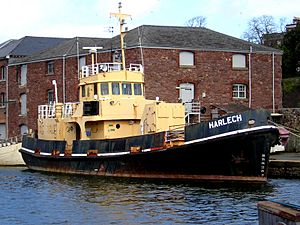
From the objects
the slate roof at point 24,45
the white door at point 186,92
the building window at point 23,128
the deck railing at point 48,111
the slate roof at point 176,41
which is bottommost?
the building window at point 23,128

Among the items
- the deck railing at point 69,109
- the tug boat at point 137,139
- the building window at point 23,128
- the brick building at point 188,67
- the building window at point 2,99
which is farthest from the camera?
the building window at point 2,99

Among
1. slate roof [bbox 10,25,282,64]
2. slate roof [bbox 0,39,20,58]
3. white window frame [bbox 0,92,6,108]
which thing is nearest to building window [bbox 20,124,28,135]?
white window frame [bbox 0,92,6,108]

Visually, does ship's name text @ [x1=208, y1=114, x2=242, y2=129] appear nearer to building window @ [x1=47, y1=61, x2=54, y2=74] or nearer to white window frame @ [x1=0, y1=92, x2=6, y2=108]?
building window @ [x1=47, y1=61, x2=54, y2=74]

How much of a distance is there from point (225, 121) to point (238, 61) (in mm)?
21233

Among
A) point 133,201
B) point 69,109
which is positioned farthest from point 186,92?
point 133,201

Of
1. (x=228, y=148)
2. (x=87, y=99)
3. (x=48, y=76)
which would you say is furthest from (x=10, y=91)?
(x=228, y=148)

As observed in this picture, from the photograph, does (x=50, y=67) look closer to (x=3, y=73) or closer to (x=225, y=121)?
(x=3, y=73)

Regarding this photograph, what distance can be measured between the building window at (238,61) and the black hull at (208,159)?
62.1ft

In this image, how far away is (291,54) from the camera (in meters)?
58.0

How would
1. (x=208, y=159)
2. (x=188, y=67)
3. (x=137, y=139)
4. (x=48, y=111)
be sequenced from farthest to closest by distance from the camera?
(x=188, y=67) < (x=48, y=111) < (x=137, y=139) < (x=208, y=159)

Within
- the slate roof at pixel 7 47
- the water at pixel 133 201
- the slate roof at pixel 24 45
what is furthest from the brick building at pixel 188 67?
the water at pixel 133 201

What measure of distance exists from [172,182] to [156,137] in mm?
1813

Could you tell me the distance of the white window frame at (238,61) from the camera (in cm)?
4558

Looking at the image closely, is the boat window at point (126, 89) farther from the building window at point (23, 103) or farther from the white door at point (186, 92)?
the building window at point (23, 103)
